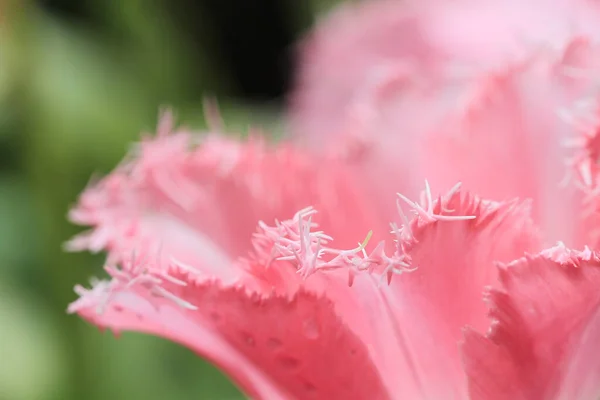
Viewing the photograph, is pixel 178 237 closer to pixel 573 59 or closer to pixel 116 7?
pixel 573 59

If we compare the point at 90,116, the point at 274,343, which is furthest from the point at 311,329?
the point at 90,116

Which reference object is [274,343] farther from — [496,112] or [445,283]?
[496,112]

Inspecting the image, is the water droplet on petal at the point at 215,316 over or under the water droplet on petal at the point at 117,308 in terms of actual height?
under

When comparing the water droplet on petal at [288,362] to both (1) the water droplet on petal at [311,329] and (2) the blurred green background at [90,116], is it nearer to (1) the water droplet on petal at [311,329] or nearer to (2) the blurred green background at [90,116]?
(1) the water droplet on petal at [311,329]

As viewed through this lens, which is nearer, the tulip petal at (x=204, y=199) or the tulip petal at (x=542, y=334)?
the tulip petal at (x=542, y=334)

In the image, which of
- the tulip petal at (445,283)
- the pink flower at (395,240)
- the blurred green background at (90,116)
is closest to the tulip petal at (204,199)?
the pink flower at (395,240)

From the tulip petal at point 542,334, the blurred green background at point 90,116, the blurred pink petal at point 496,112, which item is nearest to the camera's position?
the tulip petal at point 542,334

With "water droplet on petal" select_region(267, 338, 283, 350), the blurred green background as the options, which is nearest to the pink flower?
"water droplet on petal" select_region(267, 338, 283, 350)

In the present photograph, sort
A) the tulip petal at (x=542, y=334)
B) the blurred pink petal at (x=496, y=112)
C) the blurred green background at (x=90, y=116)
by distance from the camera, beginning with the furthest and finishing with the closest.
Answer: the blurred green background at (x=90, y=116) < the blurred pink petal at (x=496, y=112) < the tulip petal at (x=542, y=334)
